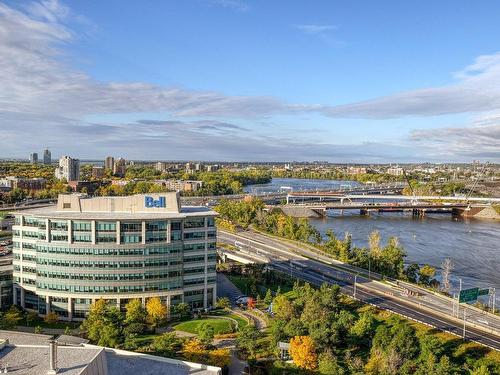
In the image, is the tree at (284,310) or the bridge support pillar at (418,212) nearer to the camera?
the tree at (284,310)

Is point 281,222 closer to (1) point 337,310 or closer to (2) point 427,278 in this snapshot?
(2) point 427,278

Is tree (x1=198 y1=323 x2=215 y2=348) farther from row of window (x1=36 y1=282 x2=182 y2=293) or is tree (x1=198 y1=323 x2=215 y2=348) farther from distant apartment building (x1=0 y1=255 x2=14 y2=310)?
distant apartment building (x1=0 y1=255 x2=14 y2=310)

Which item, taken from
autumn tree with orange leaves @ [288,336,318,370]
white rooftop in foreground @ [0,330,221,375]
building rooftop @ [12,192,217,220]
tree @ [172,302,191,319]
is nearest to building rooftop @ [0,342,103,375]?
white rooftop in foreground @ [0,330,221,375]

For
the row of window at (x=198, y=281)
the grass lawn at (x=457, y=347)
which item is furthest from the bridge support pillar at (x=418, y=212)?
the row of window at (x=198, y=281)

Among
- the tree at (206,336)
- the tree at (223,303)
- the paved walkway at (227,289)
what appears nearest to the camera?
the tree at (206,336)

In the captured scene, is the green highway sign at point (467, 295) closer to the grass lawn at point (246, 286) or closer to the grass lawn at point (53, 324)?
the grass lawn at point (246, 286)
